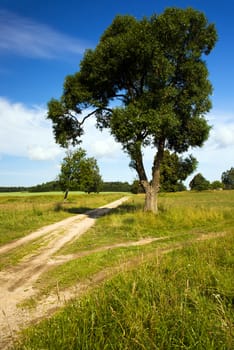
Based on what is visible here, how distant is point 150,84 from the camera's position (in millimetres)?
17406

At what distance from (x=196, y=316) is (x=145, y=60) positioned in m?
16.8

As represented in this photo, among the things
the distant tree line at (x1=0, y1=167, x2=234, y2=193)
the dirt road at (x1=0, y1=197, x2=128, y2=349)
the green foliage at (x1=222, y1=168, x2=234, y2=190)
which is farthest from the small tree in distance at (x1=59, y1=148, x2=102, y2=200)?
the green foliage at (x1=222, y1=168, x2=234, y2=190)

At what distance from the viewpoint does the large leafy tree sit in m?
16.3

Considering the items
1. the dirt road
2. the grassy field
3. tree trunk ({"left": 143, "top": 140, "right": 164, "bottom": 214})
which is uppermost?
tree trunk ({"left": 143, "top": 140, "right": 164, "bottom": 214})

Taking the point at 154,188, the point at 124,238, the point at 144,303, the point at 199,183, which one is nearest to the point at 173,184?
the point at 199,183

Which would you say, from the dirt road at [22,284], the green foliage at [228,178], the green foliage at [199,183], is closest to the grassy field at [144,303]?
the dirt road at [22,284]

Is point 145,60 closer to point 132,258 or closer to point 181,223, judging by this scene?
point 181,223

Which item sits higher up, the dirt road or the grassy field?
the grassy field

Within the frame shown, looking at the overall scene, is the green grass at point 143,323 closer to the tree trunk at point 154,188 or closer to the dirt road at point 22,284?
the dirt road at point 22,284

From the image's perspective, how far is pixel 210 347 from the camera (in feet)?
9.88

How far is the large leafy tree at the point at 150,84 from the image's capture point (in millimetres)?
16281

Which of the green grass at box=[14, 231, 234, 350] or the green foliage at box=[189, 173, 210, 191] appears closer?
the green grass at box=[14, 231, 234, 350]

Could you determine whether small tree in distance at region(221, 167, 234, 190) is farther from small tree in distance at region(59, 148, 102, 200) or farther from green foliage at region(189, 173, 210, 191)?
small tree in distance at region(59, 148, 102, 200)

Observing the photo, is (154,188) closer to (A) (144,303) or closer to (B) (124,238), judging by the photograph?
(B) (124,238)
